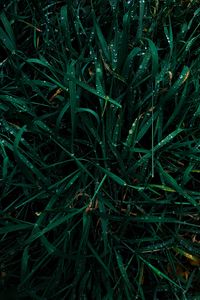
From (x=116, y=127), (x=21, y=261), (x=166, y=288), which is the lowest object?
(x=166, y=288)

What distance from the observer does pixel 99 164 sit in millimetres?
1751

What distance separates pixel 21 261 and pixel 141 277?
1.43ft

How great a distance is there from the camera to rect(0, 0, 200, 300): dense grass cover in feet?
5.32

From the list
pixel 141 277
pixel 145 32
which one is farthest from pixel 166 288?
pixel 145 32

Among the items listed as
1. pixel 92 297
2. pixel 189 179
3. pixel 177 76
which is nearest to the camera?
pixel 92 297

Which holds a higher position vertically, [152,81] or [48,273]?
[152,81]

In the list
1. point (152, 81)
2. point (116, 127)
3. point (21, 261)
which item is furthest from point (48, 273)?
point (152, 81)

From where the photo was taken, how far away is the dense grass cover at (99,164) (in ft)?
5.32

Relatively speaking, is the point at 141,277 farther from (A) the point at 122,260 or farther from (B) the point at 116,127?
(B) the point at 116,127

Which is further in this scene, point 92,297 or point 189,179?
point 189,179

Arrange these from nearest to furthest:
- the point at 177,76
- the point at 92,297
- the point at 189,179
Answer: the point at 92,297
the point at 189,179
the point at 177,76

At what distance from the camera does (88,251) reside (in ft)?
5.45

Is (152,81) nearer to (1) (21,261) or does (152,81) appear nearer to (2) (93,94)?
(2) (93,94)

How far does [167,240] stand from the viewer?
1688 millimetres
